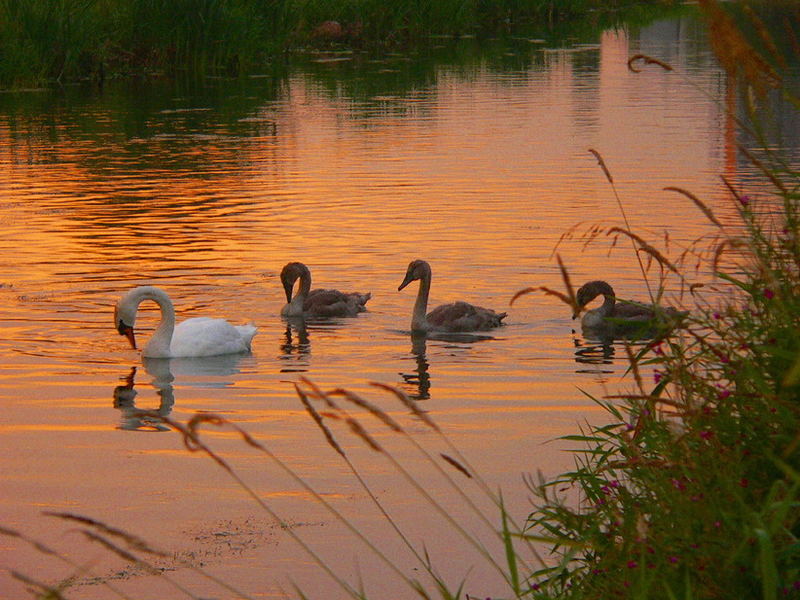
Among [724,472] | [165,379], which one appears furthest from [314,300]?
[724,472]

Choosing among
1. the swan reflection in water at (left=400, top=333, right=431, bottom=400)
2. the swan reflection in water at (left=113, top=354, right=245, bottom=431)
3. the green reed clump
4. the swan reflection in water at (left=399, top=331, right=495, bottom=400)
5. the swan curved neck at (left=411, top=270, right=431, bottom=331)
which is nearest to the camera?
the green reed clump

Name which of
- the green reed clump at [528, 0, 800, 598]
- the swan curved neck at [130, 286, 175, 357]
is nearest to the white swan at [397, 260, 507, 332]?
the swan curved neck at [130, 286, 175, 357]

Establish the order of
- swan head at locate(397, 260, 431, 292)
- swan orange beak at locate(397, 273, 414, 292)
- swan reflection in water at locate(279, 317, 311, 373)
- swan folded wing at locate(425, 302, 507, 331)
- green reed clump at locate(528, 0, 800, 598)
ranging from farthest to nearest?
swan orange beak at locate(397, 273, 414, 292) < swan head at locate(397, 260, 431, 292) < swan folded wing at locate(425, 302, 507, 331) < swan reflection in water at locate(279, 317, 311, 373) < green reed clump at locate(528, 0, 800, 598)

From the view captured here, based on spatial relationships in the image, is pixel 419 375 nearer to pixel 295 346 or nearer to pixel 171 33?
pixel 295 346

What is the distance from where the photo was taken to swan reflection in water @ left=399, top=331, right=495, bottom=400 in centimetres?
1097

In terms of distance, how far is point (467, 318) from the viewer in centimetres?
1246

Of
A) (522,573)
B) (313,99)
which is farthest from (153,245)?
(313,99)

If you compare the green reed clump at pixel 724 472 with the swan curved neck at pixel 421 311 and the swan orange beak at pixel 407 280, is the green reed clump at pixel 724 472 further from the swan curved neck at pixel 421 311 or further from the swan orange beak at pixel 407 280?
the swan orange beak at pixel 407 280

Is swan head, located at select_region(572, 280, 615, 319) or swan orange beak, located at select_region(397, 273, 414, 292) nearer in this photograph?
swan head, located at select_region(572, 280, 615, 319)

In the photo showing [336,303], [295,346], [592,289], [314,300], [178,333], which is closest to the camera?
[178,333]

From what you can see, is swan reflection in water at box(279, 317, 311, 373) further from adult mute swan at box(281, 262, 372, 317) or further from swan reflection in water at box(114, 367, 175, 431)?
swan reflection in water at box(114, 367, 175, 431)

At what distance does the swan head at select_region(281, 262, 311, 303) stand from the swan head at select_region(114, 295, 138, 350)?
1967mm

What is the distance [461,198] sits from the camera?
19.0 meters

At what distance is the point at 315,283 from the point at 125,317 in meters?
2.77
